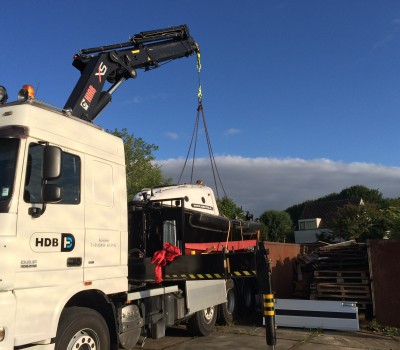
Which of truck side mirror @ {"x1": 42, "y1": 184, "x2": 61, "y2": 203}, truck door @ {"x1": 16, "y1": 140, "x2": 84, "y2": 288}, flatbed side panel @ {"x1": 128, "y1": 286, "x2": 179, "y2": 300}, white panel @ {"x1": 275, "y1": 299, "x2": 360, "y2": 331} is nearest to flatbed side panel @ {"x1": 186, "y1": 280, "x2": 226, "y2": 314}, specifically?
flatbed side panel @ {"x1": 128, "y1": 286, "x2": 179, "y2": 300}

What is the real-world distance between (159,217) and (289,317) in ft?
13.9

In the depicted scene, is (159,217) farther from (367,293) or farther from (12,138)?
(367,293)

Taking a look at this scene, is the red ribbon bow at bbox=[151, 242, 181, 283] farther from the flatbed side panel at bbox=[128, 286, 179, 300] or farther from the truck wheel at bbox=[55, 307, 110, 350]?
the truck wheel at bbox=[55, 307, 110, 350]

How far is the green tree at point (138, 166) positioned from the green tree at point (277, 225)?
3438 cm

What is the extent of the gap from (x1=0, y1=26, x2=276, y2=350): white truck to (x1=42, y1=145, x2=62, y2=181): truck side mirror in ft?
0.03

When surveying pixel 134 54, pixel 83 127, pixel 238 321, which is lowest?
pixel 238 321

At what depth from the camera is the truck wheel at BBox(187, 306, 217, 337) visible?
8.77 meters

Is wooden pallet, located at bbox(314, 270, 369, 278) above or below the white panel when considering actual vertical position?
above

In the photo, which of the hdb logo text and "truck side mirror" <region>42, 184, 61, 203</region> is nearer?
"truck side mirror" <region>42, 184, 61, 203</region>

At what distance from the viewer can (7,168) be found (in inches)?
177

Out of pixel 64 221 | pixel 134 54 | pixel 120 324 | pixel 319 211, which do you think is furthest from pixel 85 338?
pixel 319 211

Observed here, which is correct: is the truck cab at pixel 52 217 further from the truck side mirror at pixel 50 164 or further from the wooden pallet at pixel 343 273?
the wooden pallet at pixel 343 273

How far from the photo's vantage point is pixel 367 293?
33.3 feet

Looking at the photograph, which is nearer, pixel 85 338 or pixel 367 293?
pixel 85 338
